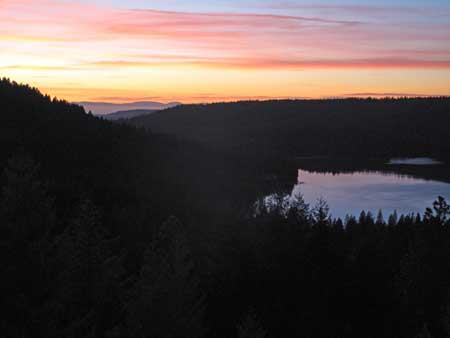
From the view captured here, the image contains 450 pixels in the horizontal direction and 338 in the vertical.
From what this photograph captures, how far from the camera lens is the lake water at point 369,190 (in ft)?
298

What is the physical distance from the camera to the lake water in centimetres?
9069

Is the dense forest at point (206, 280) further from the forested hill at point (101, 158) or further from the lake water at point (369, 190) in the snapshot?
the lake water at point (369, 190)

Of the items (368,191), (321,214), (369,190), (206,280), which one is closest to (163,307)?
(206,280)

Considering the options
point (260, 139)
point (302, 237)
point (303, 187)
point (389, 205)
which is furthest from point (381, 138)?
point (302, 237)

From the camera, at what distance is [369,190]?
11194 cm

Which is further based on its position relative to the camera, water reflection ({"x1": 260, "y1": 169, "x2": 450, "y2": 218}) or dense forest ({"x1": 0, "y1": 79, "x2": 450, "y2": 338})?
water reflection ({"x1": 260, "y1": 169, "x2": 450, "y2": 218})

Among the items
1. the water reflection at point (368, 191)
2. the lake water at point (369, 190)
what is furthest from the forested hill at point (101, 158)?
the lake water at point (369, 190)

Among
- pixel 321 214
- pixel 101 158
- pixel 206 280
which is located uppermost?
pixel 321 214

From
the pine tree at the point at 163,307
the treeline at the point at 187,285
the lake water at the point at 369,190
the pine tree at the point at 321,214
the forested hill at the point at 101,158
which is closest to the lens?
the treeline at the point at 187,285

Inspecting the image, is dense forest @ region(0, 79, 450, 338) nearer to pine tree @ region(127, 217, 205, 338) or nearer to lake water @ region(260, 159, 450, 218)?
pine tree @ region(127, 217, 205, 338)

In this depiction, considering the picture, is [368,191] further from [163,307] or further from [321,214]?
[163,307]

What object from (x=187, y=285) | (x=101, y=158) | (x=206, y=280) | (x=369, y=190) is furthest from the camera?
(x=369, y=190)

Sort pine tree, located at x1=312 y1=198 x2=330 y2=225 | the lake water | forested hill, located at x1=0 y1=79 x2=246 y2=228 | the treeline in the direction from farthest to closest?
the lake water < forested hill, located at x1=0 y1=79 x2=246 y2=228 < pine tree, located at x1=312 y1=198 x2=330 y2=225 < the treeline

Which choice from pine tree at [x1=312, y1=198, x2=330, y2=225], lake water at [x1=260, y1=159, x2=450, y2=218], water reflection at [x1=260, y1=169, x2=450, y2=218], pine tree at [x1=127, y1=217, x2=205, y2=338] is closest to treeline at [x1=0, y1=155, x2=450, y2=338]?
pine tree at [x1=127, y1=217, x2=205, y2=338]
